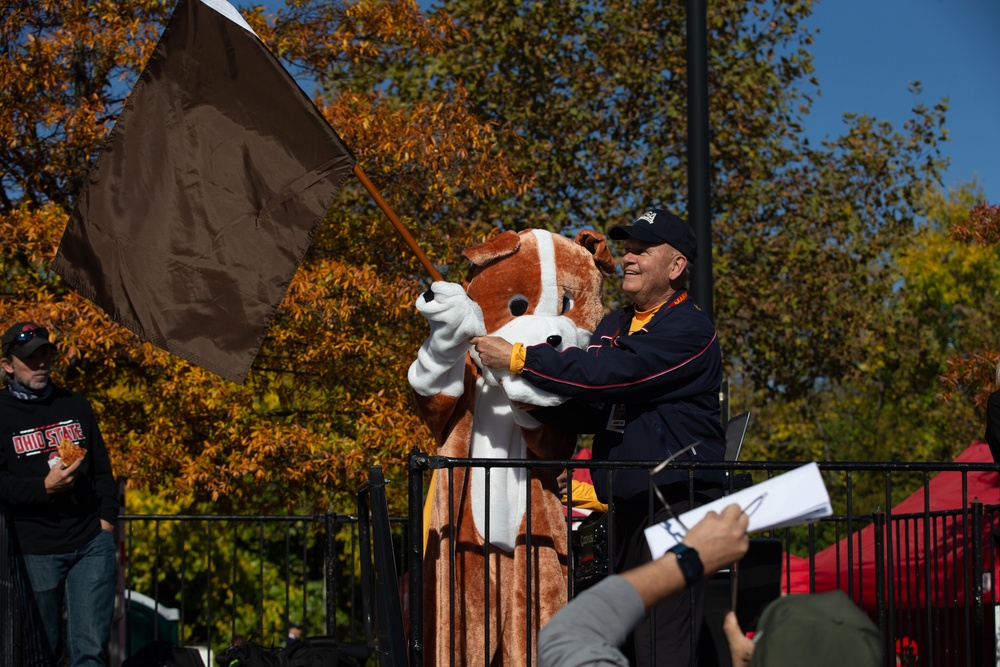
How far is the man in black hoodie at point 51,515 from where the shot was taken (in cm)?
595

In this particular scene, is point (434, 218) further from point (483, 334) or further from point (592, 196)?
point (483, 334)

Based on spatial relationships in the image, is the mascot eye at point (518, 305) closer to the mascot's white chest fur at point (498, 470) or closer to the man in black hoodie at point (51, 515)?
the mascot's white chest fur at point (498, 470)

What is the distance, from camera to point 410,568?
15.0 feet

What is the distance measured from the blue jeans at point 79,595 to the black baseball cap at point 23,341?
97cm

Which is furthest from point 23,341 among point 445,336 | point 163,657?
point 445,336

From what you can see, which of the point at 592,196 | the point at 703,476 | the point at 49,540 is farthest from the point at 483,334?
the point at 592,196

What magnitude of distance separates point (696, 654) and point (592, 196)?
10.1 m

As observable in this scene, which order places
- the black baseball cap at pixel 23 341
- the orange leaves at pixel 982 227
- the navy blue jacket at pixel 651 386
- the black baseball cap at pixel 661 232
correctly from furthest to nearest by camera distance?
the orange leaves at pixel 982 227 < the black baseball cap at pixel 23 341 < the black baseball cap at pixel 661 232 < the navy blue jacket at pixel 651 386

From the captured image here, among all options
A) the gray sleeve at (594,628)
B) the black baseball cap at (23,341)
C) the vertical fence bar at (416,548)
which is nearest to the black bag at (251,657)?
the vertical fence bar at (416,548)

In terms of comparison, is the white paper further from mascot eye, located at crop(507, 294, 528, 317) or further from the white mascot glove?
mascot eye, located at crop(507, 294, 528, 317)

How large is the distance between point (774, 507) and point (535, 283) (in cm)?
282

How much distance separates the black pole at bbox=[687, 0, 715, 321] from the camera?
7.47m

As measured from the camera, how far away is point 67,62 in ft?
31.9

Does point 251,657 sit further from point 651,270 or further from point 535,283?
point 651,270
